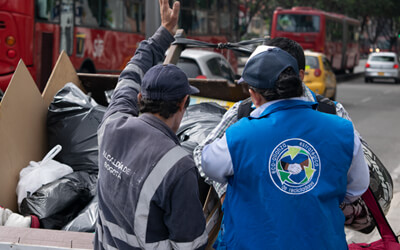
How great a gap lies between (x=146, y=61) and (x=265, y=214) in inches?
41.8

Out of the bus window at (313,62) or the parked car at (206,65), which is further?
the bus window at (313,62)

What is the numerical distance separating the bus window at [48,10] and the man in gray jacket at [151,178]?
8.73m

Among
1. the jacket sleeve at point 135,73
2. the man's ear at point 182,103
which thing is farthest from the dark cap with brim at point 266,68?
the jacket sleeve at point 135,73

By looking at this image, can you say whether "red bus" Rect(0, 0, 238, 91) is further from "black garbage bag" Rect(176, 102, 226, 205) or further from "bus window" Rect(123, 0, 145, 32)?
"black garbage bag" Rect(176, 102, 226, 205)

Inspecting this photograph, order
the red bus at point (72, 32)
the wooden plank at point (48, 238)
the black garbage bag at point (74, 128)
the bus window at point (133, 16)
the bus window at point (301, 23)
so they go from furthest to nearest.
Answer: the bus window at point (301, 23)
the bus window at point (133, 16)
the red bus at point (72, 32)
the black garbage bag at point (74, 128)
the wooden plank at point (48, 238)

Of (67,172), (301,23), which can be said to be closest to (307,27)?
(301,23)

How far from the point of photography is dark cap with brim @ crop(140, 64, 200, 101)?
2.16m

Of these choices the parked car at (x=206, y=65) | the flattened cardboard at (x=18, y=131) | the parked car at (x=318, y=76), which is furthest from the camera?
the parked car at (x=318, y=76)

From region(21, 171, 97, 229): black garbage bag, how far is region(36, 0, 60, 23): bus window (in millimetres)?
7426

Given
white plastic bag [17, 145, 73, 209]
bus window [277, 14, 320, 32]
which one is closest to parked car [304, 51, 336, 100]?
bus window [277, 14, 320, 32]

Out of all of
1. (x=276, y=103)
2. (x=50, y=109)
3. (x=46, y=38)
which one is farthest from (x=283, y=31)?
(x=276, y=103)

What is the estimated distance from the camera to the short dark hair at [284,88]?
215cm

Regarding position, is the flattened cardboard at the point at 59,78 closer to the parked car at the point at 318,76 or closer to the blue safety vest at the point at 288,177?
the blue safety vest at the point at 288,177

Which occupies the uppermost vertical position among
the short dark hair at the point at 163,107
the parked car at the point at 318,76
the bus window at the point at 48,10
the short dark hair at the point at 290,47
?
the bus window at the point at 48,10
